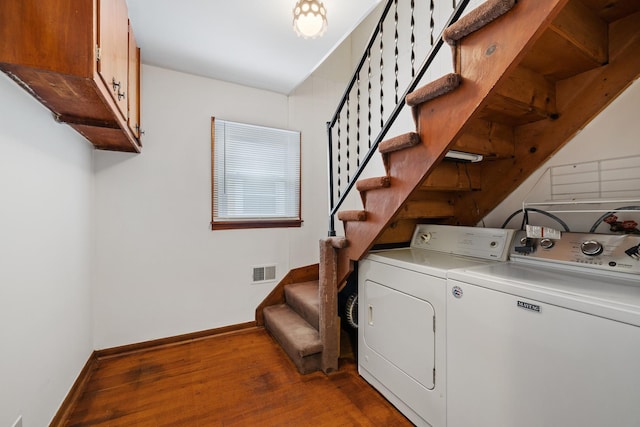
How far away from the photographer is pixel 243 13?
174 cm

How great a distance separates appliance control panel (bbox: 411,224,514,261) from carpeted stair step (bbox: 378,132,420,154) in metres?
0.79

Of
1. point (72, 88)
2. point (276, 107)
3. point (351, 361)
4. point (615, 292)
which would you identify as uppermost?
point (276, 107)

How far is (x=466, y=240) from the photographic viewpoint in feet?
5.69

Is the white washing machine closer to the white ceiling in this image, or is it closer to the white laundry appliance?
the white laundry appliance

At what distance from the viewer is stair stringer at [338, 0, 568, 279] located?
89cm

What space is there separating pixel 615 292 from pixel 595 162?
0.93m

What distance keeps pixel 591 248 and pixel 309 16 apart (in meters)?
1.88

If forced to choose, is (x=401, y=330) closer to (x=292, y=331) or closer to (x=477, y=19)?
(x=292, y=331)

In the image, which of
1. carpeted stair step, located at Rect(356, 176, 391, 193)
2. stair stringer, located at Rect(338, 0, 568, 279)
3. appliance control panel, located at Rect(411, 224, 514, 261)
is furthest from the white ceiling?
appliance control panel, located at Rect(411, 224, 514, 261)

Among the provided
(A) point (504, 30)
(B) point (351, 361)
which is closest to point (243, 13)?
(A) point (504, 30)

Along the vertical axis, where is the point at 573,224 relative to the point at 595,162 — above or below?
below

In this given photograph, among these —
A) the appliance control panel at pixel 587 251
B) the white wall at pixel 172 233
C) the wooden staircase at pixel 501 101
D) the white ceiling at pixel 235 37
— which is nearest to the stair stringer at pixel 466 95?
the wooden staircase at pixel 501 101

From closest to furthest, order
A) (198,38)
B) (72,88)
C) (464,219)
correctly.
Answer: (72,88), (198,38), (464,219)

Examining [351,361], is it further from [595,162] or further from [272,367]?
[595,162]
